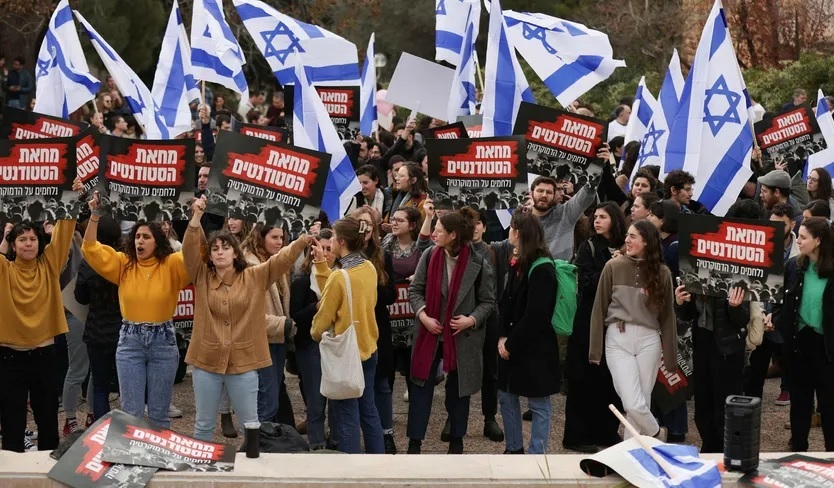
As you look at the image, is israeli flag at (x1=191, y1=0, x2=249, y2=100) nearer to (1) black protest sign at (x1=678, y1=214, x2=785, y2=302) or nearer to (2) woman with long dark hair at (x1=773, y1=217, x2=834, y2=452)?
(1) black protest sign at (x1=678, y1=214, x2=785, y2=302)

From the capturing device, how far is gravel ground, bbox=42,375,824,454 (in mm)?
10469

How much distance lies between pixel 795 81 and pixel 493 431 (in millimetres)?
13049

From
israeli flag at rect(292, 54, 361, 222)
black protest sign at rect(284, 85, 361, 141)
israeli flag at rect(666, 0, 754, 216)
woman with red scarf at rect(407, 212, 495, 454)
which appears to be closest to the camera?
woman with red scarf at rect(407, 212, 495, 454)

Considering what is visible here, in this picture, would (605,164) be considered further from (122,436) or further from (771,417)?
(122,436)

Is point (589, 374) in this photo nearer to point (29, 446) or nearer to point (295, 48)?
point (29, 446)

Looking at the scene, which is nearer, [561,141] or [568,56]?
[561,141]

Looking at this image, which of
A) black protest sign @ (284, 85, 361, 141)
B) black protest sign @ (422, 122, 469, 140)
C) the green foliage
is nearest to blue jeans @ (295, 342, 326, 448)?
black protest sign @ (422, 122, 469, 140)

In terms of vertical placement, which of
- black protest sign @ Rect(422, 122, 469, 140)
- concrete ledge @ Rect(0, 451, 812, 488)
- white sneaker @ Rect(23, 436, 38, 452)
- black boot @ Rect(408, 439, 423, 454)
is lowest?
white sneaker @ Rect(23, 436, 38, 452)

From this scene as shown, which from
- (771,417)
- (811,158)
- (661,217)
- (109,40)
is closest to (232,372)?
(661,217)

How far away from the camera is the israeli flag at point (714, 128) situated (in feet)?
39.8

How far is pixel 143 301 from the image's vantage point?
30.0ft

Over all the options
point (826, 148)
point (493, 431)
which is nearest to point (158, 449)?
point (493, 431)

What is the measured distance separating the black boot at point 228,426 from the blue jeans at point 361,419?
1406 millimetres

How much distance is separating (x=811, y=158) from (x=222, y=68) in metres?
7.12
